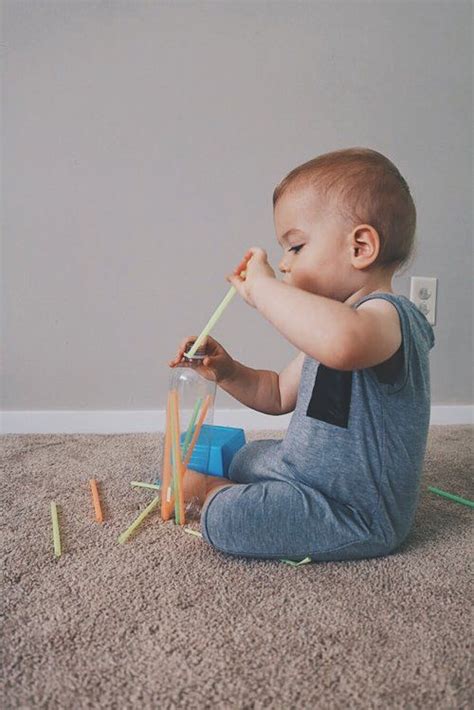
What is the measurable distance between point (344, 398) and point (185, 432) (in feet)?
0.80

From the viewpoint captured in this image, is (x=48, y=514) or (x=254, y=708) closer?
(x=254, y=708)

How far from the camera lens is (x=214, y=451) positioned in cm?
85

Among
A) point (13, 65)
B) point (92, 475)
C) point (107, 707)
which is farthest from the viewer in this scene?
point (13, 65)

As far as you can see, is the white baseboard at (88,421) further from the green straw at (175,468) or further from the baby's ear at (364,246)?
the baby's ear at (364,246)

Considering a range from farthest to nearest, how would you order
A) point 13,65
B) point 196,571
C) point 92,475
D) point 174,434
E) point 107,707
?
point 13,65 < point 92,475 < point 174,434 < point 196,571 < point 107,707

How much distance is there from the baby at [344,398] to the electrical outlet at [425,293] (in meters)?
0.66

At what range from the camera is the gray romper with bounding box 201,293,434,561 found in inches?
24.6

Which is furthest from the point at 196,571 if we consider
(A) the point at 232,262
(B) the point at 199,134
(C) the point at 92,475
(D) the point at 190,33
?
(D) the point at 190,33

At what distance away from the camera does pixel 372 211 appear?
657 millimetres

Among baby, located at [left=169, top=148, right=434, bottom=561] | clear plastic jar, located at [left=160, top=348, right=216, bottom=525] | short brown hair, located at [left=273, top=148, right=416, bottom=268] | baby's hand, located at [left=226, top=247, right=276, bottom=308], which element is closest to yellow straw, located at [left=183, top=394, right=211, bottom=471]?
clear plastic jar, located at [left=160, top=348, right=216, bottom=525]

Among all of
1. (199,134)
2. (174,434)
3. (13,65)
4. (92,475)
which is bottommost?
(92,475)

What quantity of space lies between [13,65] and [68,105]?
14 cm

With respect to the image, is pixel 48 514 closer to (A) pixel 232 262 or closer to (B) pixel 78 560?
(B) pixel 78 560

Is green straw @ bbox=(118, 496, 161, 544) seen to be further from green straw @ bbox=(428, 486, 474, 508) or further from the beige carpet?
green straw @ bbox=(428, 486, 474, 508)
